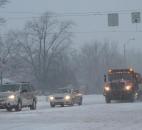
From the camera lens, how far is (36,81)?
349 feet

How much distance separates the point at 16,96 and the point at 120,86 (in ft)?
46.1

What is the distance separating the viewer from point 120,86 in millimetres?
49250

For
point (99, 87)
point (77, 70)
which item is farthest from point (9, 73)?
point (77, 70)

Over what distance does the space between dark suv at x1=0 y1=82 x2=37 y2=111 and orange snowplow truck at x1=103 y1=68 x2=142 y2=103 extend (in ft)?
33.9

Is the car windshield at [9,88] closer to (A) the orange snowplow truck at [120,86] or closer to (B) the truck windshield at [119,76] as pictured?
(A) the orange snowplow truck at [120,86]

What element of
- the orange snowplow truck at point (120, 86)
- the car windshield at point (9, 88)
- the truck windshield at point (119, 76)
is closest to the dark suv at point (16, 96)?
the car windshield at point (9, 88)

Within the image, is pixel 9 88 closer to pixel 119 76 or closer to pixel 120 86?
pixel 120 86

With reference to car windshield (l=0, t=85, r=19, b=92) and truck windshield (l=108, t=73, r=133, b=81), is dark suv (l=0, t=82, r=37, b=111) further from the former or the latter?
truck windshield (l=108, t=73, r=133, b=81)

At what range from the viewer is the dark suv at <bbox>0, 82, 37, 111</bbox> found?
3712cm

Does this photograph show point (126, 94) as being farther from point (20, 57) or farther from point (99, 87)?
point (99, 87)

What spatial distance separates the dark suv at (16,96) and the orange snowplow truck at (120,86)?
10.3m

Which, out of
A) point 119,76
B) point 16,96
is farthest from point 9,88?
point 119,76

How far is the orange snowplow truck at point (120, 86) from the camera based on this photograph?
49.1 metres

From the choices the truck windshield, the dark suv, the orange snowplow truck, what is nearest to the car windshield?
the dark suv
